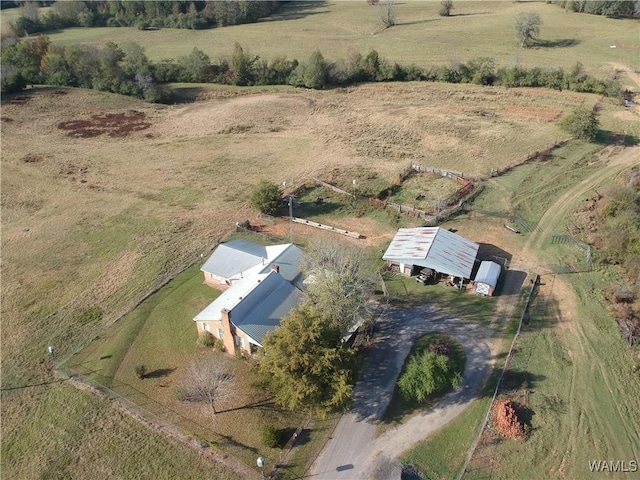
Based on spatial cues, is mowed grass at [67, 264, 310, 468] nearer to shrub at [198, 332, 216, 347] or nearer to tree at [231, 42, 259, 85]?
shrub at [198, 332, 216, 347]

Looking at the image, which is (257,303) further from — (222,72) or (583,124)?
(222,72)

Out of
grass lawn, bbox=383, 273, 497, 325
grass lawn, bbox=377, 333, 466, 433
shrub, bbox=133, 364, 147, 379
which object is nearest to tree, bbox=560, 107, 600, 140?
grass lawn, bbox=383, 273, 497, 325

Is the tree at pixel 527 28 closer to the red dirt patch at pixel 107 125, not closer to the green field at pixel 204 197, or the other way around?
the green field at pixel 204 197

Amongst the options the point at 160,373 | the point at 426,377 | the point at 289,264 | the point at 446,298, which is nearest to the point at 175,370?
the point at 160,373

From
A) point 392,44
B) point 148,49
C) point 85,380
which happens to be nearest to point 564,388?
point 85,380

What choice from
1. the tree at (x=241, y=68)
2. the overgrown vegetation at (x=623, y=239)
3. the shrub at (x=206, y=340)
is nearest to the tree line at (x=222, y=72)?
the tree at (x=241, y=68)

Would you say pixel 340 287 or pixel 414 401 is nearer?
pixel 414 401

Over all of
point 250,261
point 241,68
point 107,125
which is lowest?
point 250,261
